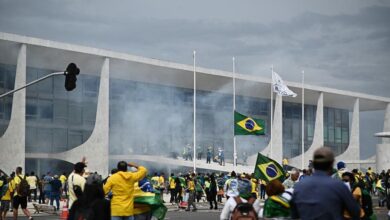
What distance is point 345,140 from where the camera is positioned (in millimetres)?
80500

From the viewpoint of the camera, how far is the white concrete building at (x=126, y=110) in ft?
152

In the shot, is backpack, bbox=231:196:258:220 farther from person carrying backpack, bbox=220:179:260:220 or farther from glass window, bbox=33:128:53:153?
glass window, bbox=33:128:53:153

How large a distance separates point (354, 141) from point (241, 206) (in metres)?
67.3

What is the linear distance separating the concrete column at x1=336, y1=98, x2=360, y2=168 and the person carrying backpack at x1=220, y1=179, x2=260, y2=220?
213 feet

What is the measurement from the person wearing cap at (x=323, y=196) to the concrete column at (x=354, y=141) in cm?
6767

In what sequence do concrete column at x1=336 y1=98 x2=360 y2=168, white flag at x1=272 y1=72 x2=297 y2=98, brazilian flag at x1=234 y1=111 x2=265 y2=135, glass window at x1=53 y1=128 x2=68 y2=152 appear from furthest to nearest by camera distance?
→ concrete column at x1=336 y1=98 x2=360 y2=168, glass window at x1=53 y1=128 x2=68 y2=152, white flag at x1=272 y1=72 x2=297 y2=98, brazilian flag at x1=234 y1=111 x2=265 y2=135

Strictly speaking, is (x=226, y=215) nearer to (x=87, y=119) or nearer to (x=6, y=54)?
(x=6, y=54)

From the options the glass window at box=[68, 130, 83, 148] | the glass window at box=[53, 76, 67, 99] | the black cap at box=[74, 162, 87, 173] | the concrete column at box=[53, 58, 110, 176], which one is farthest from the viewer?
the glass window at box=[68, 130, 83, 148]

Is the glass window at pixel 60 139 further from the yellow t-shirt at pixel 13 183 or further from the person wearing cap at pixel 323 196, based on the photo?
the person wearing cap at pixel 323 196

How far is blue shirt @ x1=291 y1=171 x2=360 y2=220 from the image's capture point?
5.55 metres

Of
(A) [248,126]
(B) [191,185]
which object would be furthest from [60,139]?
(B) [191,185]

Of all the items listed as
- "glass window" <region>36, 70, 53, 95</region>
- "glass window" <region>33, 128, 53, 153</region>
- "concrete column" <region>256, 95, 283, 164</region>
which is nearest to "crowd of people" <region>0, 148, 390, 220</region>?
"glass window" <region>33, 128, 53, 153</region>

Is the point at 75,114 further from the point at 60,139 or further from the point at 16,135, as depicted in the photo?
the point at 16,135

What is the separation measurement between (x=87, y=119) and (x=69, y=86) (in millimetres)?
30701
